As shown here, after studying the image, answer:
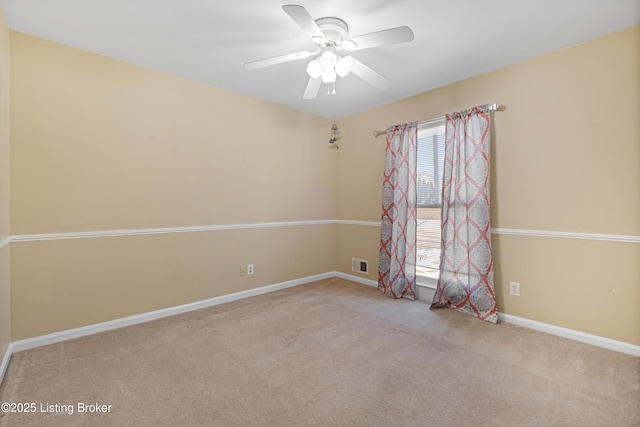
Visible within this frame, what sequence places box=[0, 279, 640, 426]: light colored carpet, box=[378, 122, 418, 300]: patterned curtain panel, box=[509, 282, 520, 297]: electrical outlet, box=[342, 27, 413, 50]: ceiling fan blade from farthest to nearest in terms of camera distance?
box=[378, 122, 418, 300]: patterned curtain panel, box=[509, 282, 520, 297]: electrical outlet, box=[342, 27, 413, 50]: ceiling fan blade, box=[0, 279, 640, 426]: light colored carpet

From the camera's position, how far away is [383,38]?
1.76 m

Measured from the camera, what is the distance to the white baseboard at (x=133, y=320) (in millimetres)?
2150

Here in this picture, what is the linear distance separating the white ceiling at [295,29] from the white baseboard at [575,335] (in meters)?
2.31

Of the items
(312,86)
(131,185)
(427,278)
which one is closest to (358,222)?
(427,278)

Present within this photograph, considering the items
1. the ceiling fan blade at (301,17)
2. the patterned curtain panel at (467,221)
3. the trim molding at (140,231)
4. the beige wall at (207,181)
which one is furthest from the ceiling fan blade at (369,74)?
the trim molding at (140,231)

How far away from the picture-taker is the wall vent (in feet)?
12.7

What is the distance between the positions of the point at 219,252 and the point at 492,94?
321cm

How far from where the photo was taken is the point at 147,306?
8.73 feet

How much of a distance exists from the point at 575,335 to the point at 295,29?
3.24 m

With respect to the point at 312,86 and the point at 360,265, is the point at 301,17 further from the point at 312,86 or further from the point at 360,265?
the point at 360,265

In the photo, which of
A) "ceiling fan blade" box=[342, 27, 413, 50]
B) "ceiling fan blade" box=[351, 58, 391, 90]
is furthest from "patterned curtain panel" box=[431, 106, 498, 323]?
"ceiling fan blade" box=[342, 27, 413, 50]

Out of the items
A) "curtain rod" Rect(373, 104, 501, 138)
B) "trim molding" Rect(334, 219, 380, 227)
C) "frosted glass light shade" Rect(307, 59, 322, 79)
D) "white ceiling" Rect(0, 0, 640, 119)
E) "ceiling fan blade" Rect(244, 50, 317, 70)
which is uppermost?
"white ceiling" Rect(0, 0, 640, 119)

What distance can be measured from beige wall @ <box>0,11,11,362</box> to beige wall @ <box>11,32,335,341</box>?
0.25ft

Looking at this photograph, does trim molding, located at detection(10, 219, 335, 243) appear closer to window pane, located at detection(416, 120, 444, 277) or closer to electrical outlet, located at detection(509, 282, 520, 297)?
window pane, located at detection(416, 120, 444, 277)
